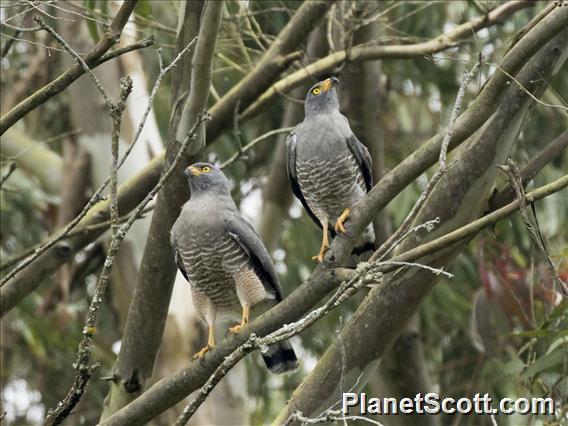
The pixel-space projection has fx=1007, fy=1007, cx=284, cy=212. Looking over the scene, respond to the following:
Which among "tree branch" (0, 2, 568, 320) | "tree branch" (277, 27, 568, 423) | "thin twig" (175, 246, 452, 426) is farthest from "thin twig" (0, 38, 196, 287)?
"tree branch" (277, 27, 568, 423)

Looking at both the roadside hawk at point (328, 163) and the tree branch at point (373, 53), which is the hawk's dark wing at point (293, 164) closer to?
the roadside hawk at point (328, 163)

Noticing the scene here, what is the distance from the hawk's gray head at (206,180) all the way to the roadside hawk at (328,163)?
1.34ft

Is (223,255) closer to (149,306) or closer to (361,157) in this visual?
(149,306)

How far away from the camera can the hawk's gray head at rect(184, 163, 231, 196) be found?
496 centimetres

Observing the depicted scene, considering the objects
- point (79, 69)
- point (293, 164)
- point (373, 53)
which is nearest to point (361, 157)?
point (293, 164)

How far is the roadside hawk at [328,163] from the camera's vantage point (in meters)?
5.23

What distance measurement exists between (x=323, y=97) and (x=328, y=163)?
1.42 feet

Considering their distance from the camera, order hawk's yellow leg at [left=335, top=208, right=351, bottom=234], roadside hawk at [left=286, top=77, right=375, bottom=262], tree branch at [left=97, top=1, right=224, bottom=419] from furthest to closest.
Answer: roadside hawk at [left=286, top=77, right=375, bottom=262]
tree branch at [left=97, top=1, right=224, bottom=419]
hawk's yellow leg at [left=335, top=208, right=351, bottom=234]

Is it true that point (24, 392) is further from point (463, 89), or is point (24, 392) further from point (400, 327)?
point (463, 89)

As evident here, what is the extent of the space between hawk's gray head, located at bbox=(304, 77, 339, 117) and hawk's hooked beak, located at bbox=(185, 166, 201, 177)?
86 cm

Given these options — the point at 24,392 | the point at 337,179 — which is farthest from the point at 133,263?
the point at 24,392

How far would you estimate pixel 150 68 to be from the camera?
839 centimetres

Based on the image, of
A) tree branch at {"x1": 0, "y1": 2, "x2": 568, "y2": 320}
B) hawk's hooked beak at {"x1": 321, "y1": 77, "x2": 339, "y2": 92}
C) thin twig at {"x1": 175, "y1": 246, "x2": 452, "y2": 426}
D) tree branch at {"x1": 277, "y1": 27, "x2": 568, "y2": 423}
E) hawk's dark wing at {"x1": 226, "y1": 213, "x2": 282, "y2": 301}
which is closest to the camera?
thin twig at {"x1": 175, "y1": 246, "x2": 452, "y2": 426}

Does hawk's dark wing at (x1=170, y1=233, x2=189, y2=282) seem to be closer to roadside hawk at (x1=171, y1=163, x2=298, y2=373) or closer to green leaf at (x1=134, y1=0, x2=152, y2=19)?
roadside hawk at (x1=171, y1=163, x2=298, y2=373)
